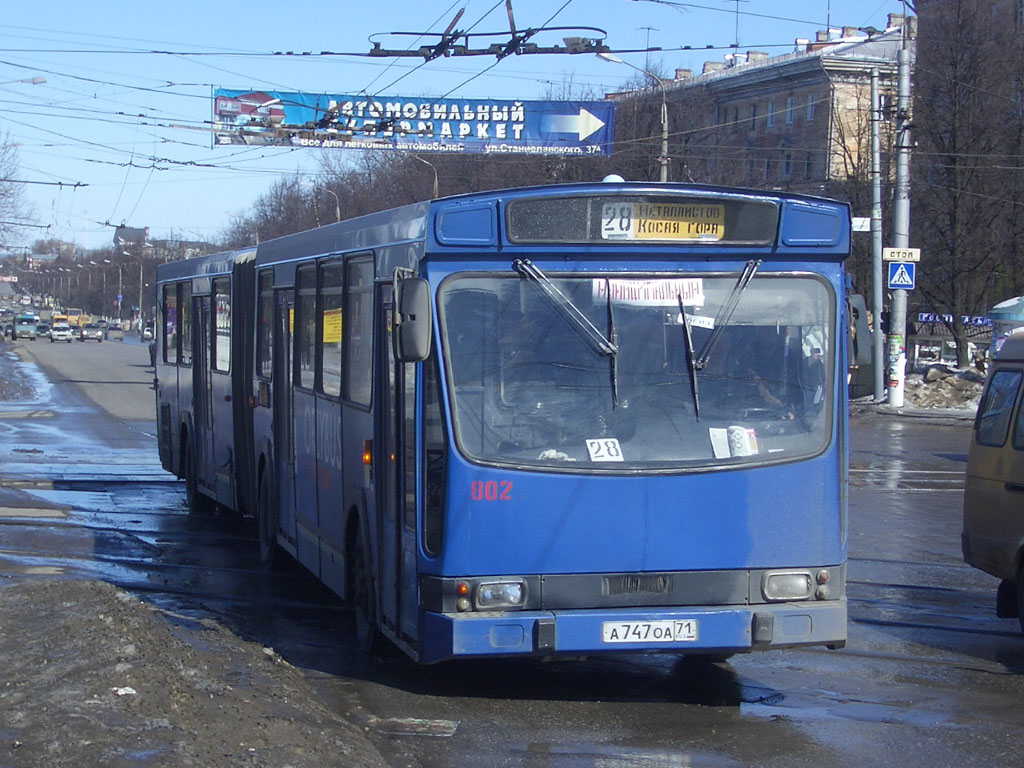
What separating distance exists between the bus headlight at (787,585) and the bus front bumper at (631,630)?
0.15 feet

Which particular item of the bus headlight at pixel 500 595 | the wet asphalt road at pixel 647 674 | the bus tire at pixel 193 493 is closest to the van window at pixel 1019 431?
the wet asphalt road at pixel 647 674

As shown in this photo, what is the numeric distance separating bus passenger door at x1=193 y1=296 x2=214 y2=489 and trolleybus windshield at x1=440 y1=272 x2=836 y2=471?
7976 mm

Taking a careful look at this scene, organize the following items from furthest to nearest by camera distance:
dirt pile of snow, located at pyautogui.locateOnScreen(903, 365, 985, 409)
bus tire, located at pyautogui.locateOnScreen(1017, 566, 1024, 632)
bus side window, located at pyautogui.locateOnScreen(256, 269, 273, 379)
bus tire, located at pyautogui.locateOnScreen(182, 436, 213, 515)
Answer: dirt pile of snow, located at pyautogui.locateOnScreen(903, 365, 985, 409) → bus tire, located at pyautogui.locateOnScreen(182, 436, 213, 515) → bus side window, located at pyautogui.locateOnScreen(256, 269, 273, 379) → bus tire, located at pyautogui.locateOnScreen(1017, 566, 1024, 632)

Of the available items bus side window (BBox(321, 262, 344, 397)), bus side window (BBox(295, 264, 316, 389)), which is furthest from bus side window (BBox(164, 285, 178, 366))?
bus side window (BBox(321, 262, 344, 397))

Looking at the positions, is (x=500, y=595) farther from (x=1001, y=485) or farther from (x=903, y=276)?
(x=903, y=276)

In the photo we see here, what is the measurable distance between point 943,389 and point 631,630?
98.8ft

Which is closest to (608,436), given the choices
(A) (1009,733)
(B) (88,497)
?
(A) (1009,733)

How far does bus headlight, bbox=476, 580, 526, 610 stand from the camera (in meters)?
6.43

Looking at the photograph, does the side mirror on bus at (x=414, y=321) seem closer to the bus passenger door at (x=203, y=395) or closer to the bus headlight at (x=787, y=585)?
the bus headlight at (x=787, y=585)

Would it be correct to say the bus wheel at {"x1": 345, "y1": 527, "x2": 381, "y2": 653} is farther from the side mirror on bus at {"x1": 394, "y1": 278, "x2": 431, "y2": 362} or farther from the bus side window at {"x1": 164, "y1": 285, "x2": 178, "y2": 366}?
the bus side window at {"x1": 164, "y1": 285, "x2": 178, "y2": 366}

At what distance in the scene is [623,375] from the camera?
6.56 metres

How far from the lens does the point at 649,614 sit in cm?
651

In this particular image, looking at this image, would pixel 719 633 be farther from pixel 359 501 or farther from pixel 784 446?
pixel 359 501

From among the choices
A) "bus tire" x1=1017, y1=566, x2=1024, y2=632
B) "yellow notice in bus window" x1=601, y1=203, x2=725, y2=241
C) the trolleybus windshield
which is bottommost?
"bus tire" x1=1017, y1=566, x2=1024, y2=632
